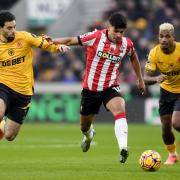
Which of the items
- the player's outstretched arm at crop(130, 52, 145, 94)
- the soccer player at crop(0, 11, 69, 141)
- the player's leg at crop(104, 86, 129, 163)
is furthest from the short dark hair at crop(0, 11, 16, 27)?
the player's outstretched arm at crop(130, 52, 145, 94)

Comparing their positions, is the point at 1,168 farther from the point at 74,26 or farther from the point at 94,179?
the point at 74,26

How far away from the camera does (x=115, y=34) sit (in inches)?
484

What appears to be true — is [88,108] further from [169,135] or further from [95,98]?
[169,135]

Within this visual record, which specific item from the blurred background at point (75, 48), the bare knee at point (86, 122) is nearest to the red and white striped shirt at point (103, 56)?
the bare knee at point (86, 122)

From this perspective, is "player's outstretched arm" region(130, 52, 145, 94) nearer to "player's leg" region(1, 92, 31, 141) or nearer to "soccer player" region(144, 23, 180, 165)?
"soccer player" region(144, 23, 180, 165)

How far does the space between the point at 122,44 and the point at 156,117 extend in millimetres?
12083

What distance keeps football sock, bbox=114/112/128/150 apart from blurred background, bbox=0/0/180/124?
12317mm

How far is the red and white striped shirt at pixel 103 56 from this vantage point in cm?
1257

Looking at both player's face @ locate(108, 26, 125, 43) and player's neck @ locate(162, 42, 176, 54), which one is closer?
player's face @ locate(108, 26, 125, 43)

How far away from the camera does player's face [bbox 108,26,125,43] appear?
1220 cm

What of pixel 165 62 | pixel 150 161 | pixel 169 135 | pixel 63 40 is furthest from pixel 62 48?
pixel 169 135

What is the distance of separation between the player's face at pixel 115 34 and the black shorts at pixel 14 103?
1.64 metres

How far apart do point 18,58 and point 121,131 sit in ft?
6.52

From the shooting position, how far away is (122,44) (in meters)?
12.6
